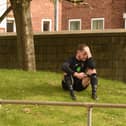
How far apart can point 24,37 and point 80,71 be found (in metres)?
4.73

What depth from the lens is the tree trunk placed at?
16234 mm

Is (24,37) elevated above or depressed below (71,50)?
above

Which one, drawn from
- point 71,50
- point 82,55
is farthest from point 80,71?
point 71,50

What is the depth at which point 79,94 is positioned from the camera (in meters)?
12.0

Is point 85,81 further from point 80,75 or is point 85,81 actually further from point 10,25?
point 10,25

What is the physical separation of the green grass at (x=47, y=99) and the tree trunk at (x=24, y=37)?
1303mm

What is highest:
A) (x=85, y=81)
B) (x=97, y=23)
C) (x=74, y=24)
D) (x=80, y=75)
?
(x=80, y=75)

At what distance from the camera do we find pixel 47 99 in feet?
37.8

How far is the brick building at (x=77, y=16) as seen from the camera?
38.5 meters

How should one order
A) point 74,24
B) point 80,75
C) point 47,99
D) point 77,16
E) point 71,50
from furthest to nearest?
point 74,24, point 77,16, point 71,50, point 80,75, point 47,99

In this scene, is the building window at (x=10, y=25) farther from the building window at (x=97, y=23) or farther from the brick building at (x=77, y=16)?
the building window at (x=97, y=23)

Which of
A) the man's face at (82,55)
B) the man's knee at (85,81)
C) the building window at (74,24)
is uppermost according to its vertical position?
the man's face at (82,55)

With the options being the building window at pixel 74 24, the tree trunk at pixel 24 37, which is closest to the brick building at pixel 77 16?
the building window at pixel 74 24

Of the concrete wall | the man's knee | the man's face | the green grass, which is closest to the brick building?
the concrete wall
